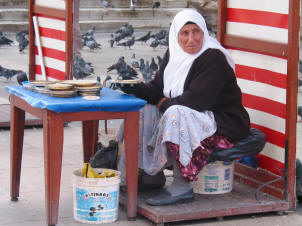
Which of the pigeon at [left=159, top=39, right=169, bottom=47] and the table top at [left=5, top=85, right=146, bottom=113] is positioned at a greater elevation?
the table top at [left=5, top=85, right=146, bottom=113]

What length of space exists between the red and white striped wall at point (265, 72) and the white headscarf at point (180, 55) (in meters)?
0.33

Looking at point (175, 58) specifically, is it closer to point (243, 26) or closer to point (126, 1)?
point (243, 26)

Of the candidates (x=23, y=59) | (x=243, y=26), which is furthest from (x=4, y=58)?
(x=243, y=26)

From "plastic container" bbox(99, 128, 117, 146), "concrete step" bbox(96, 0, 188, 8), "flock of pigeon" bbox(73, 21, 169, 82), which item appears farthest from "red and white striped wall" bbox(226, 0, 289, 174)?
"concrete step" bbox(96, 0, 188, 8)

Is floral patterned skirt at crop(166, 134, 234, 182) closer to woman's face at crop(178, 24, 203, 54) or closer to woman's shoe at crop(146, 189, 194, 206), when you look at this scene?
woman's shoe at crop(146, 189, 194, 206)

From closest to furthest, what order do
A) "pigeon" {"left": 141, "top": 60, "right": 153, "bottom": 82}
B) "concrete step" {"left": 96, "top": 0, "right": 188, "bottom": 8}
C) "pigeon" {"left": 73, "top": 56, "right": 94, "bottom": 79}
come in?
"pigeon" {"left": 141, "top": 60, "right": 153, "bottom": 82}, "pigeon" {"left": 73, "top": 56, "right": 94, "bottom": 79}, "concrete step" {"left": 96, "top": 0, "right": 188, "bottom": 8}

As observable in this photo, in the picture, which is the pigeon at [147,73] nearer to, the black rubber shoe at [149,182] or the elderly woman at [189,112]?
the black rubber shoe at [149,182]

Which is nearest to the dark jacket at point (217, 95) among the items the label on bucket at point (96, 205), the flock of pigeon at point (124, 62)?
the label on bucket at point (96, 205)

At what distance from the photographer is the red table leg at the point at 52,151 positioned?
4.09m

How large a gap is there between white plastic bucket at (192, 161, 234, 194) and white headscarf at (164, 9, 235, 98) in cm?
55

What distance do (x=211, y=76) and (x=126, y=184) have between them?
34.6 inches

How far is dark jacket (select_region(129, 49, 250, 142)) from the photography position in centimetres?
442

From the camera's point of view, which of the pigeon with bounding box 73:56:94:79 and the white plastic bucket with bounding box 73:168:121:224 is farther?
the pigeon with bounding box 73:56:94:79

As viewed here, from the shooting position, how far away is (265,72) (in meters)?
4.78
